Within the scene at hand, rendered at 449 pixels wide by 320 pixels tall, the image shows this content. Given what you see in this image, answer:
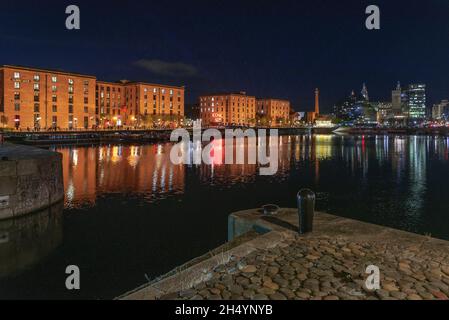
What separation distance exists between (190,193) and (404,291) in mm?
23038

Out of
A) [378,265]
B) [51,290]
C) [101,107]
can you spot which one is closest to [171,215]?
[51,290]

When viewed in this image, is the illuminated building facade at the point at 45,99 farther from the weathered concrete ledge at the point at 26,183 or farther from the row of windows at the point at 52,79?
the weathered concrete ledge at the point at 26,183

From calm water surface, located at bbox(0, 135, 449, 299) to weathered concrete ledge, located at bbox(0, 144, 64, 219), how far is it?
0.59m

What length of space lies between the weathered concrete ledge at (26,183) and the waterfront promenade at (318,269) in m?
12.5

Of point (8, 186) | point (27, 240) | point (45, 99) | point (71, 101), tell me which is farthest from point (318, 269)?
point (71, 101)

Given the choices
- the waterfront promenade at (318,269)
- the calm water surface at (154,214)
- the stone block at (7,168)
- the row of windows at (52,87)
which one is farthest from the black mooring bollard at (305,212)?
the row of windows at (52,87)

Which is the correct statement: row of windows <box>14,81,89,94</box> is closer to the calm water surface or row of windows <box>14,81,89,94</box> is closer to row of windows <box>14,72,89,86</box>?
row of windows <box>14,72,89,86</box>

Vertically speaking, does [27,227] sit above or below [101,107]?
below

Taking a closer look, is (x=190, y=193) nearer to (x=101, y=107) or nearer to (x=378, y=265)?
(x=378, y=265)

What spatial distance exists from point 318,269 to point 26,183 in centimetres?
1579

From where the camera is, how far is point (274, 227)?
1169 centimetres

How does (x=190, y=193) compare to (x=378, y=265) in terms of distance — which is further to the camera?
(x=190, y=193)

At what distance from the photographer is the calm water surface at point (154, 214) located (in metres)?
13.8

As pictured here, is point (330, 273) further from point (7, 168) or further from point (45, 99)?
point (45, 99)
